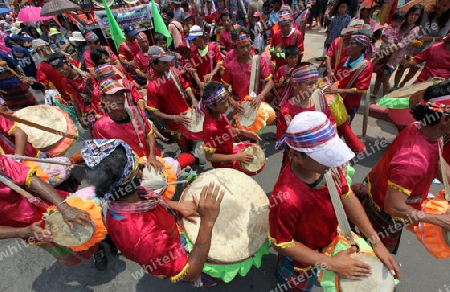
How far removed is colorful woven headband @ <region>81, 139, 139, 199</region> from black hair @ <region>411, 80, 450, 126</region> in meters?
2.21

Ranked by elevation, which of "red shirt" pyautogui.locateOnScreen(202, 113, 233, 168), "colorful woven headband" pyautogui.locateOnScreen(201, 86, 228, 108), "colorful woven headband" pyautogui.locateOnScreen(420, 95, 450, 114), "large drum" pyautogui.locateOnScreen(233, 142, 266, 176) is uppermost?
"colorful woven headband" pyautogui.locateOnScreen(420, 95, 450, 114)

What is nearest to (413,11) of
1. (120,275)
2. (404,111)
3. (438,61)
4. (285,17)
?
(438,61)

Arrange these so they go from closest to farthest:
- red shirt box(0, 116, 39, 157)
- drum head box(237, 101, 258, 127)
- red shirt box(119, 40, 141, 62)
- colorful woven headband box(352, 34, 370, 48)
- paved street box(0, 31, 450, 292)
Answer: red shirt box(0, 116, 39, 157) < paved street box(0, 31, 450, 292) < colorful woven headband box(352, 34, 370, 48) < drum head box(237, 101, 258, 127) < red shirt box(119, 40, 141, 62)

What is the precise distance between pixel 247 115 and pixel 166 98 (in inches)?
56.3

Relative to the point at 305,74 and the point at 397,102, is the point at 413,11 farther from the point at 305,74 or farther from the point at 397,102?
the point at 305,74

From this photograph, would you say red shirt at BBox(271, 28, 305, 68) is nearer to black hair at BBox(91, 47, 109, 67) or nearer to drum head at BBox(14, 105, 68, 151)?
black hair at BBox(91, 47, 109, 67)

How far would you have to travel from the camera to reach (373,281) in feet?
5.89

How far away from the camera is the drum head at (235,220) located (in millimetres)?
2242

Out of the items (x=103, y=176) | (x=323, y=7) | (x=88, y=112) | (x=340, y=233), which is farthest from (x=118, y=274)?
(x=323, y=7)

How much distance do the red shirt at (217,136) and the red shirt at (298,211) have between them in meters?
1.29

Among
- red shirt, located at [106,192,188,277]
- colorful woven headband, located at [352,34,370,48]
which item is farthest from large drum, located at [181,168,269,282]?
colorful woven headband, located at [352,34,370,48]

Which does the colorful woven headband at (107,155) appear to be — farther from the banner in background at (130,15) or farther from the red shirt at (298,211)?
the banner in background at (130,15)

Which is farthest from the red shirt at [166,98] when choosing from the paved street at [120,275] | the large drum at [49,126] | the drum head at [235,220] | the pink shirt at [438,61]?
the pink shirt at [438,61]

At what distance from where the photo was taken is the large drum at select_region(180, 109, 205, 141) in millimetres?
4098
